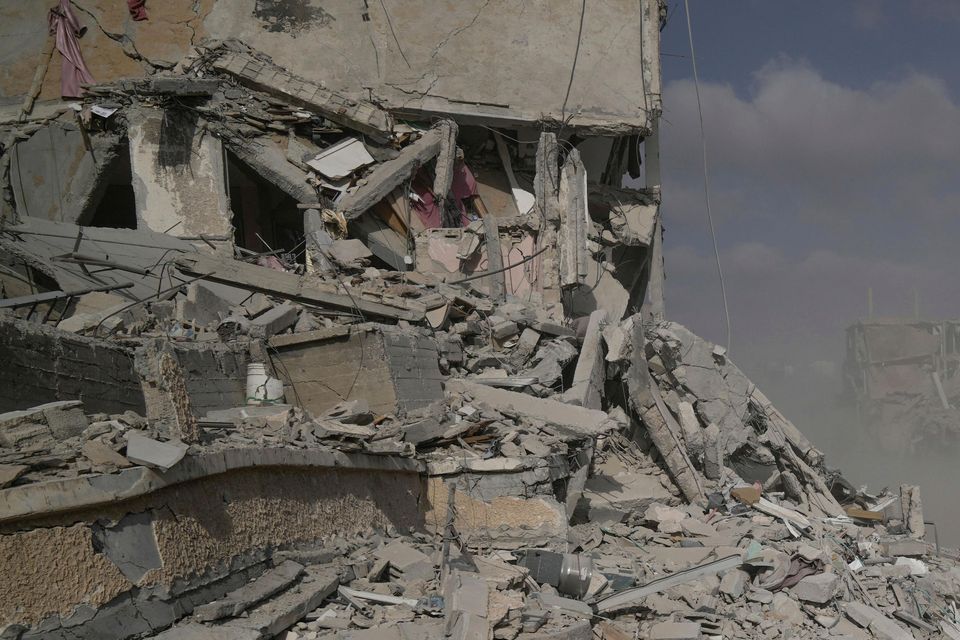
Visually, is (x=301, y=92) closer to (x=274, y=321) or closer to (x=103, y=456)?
(x=274, y=321)

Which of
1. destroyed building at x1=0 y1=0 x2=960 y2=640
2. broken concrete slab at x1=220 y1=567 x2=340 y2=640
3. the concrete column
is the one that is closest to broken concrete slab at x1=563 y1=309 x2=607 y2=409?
destroyed building at x1=0 y1=0 x2=960 y2=640

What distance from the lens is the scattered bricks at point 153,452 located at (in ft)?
15.6

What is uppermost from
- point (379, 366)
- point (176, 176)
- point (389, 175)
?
point (389, 175)

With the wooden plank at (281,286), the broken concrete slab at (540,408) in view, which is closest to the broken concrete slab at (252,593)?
the broken concrete slab at (540,408)

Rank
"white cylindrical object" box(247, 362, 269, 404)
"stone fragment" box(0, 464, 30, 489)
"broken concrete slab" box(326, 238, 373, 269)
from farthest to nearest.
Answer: "broken concrete slab" box(326, 238, 373, 269)
"white cylindrical object" box(247, 362, 269, 404)
"stone fragment" box(0, 464, 30, 489)

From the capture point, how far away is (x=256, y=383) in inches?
343

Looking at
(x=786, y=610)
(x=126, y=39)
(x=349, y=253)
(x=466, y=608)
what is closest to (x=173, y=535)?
(x=466, y=608)

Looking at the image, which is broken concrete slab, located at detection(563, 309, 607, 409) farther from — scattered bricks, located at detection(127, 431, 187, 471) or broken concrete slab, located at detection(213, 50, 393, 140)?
scattered bricks, located at detection(127, 431, 187, 471)

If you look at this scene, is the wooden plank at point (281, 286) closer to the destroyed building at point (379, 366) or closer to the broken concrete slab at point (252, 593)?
the destroyed building at point (379, 366)

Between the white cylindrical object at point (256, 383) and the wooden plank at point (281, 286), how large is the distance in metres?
1.88

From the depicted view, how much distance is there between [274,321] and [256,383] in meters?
0.92

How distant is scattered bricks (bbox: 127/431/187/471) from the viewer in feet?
15.6

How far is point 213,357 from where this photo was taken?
27.6 ft

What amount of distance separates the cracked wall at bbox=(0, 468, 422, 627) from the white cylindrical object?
77.7 inches
